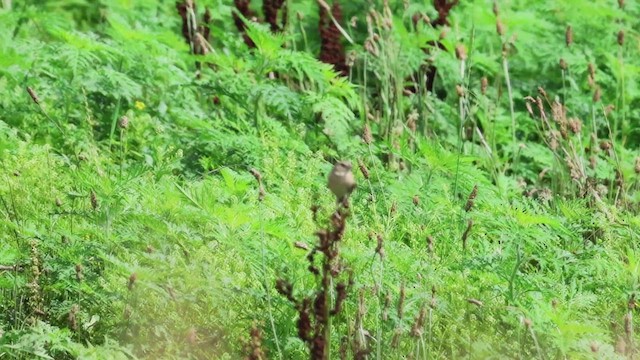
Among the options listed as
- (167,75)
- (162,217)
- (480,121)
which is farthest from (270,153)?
(480,121)

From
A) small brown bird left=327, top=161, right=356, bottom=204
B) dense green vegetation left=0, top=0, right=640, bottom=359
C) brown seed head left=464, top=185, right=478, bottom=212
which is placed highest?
small brown bird left=327, top=161, right=356, bottom=204

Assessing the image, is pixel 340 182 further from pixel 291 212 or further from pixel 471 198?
pixel 291 212

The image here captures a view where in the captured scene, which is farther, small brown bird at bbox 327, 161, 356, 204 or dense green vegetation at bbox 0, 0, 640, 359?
dense green vegetation at bbox 0, 0, 640, 359

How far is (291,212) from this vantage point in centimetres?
325

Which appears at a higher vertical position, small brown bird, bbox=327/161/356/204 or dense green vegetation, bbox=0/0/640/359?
small brown bird, bbox=327/161/356/204

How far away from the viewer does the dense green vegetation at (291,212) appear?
8.51 feet

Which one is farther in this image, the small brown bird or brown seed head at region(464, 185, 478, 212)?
brown seed head at region(464, 185, 478, 212)

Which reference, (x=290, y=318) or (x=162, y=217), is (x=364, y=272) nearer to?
(x=290, y=318)

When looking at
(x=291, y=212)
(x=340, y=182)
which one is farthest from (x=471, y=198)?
(x=340, y=182)

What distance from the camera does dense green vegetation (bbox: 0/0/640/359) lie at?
2.59 metres

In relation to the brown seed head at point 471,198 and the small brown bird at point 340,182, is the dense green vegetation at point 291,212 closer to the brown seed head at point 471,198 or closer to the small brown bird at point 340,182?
the brown seed head at point 471,198

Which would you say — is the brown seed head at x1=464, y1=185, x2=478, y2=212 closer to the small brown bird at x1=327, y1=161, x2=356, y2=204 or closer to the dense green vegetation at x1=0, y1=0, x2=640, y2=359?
the dense green vegetation at x1=0, y1=0, x2=640, y2=359

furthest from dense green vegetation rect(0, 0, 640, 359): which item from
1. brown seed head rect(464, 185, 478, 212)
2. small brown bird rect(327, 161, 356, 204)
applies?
small brown bird rect(327, 161, 356, 204)

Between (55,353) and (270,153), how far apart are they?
1.29 meters
